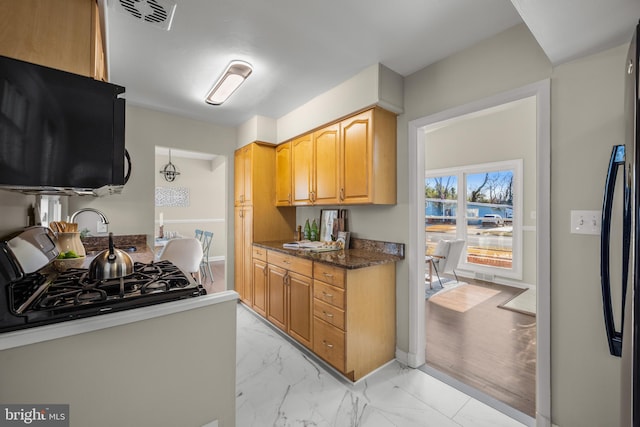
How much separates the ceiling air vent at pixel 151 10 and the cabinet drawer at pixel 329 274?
1.95 metres

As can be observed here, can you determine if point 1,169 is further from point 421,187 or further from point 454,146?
point 454,146

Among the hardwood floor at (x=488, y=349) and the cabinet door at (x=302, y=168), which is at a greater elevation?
the cabinet door at (x=302, y=168)

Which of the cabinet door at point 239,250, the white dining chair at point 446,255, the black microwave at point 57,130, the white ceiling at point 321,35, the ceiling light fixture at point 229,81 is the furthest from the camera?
the white dining chair at point 446,255

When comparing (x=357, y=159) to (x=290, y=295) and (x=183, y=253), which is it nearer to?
(x=290, y=295)

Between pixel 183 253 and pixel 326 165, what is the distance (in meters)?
1.89

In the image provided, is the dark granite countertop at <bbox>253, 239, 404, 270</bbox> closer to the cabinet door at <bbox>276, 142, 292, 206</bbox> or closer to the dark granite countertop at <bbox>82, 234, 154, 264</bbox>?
the cabinet door at <bbox>276, 142, 292, 206</bbox>

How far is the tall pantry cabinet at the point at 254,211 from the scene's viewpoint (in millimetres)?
3426

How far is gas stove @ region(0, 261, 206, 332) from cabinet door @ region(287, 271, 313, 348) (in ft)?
4.18

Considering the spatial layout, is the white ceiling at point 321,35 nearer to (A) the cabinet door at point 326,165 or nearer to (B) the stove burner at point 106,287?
(A) the cabinet door at point 326,165

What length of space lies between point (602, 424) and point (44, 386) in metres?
2.43

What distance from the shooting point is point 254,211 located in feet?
11.2

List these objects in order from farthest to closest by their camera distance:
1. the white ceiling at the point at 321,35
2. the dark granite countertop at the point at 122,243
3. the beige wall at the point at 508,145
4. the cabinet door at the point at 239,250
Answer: the beige wall at the point at 508,145 < the cabinet door at the point at 239,250 < the dark granite countertop at the point at 122,243 < the white ceiling at the point at 321,35

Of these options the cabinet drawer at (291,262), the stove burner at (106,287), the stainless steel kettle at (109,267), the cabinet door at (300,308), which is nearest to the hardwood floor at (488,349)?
the cabinet door at (300,308)

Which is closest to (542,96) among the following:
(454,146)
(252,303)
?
(252,303)
